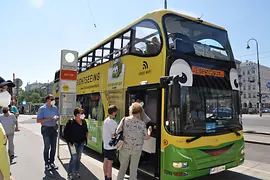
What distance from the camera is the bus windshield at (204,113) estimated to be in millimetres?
4727

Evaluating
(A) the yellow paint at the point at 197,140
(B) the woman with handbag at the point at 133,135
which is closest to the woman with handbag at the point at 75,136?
(B) the woman with handbag at the point at 133,135

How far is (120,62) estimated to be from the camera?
679cm

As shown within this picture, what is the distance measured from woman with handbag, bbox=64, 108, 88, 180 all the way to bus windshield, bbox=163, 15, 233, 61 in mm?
2774

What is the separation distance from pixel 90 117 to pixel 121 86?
2698mm

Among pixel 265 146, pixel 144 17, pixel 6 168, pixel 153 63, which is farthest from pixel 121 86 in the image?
pixel 265 146

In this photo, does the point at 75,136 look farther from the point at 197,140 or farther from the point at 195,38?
the point at 195,38

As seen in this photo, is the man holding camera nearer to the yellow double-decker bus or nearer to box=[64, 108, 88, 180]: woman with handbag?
box=[64, 108, 88, 180]: woman with handbag

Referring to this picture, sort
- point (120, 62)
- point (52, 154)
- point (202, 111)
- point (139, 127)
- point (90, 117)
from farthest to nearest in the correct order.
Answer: point (90, 117)
point (120, 62)
point (52, 154)
point (202, 111)
point (139, 127)

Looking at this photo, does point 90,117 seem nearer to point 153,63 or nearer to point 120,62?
point 120,62

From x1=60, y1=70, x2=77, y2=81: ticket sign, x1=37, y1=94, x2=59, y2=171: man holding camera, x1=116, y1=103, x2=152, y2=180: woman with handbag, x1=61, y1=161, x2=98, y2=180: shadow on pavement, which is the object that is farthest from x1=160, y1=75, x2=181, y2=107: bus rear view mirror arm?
x1=60, y1=70, x2=77, y2=81: ticket sign

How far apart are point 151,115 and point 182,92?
1.06 metres

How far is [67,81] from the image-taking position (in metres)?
8.39

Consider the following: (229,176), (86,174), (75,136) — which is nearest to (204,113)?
(229,176)

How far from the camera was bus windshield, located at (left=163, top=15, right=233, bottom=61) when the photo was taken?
17.0ft
